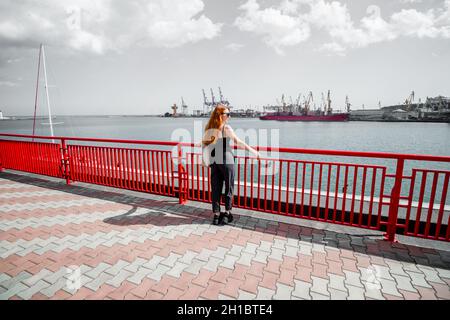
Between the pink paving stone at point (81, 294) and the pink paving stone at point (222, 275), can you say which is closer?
the pink paving stone at point (81, 294)

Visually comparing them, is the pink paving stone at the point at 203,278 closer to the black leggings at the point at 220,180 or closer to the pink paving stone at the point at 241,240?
the pink paving stone at the point at 241,240

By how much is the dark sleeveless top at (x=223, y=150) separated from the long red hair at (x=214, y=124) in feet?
0.34

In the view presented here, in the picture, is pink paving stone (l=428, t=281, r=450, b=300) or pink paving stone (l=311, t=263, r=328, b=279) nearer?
pink paving stone (l=428, t=281, r=450, b=300)

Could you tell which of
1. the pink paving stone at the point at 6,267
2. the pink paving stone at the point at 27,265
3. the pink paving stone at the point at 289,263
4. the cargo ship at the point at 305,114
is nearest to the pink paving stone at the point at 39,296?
the pink paving stone at the point at 27,265

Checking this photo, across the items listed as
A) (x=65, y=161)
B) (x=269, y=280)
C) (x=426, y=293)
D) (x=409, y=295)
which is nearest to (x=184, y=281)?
(x=269, y=280)

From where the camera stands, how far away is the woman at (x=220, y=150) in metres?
3.94

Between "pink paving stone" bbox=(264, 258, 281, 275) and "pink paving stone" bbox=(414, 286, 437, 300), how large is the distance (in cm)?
153

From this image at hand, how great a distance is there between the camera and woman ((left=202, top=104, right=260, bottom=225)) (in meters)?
3.94

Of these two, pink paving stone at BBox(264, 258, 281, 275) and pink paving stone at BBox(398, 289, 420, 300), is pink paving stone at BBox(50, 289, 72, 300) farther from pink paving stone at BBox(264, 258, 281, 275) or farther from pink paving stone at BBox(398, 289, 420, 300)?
pink paving stone at BBox(398, 289, 420, 300)

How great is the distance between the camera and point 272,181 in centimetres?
455

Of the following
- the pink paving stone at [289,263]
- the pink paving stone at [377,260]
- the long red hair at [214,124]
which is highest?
the long red hair at [214,124]

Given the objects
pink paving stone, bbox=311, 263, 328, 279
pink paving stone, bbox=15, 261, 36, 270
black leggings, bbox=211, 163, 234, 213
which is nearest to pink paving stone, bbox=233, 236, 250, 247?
black leggings, bbox=211, 163, 234, 213
